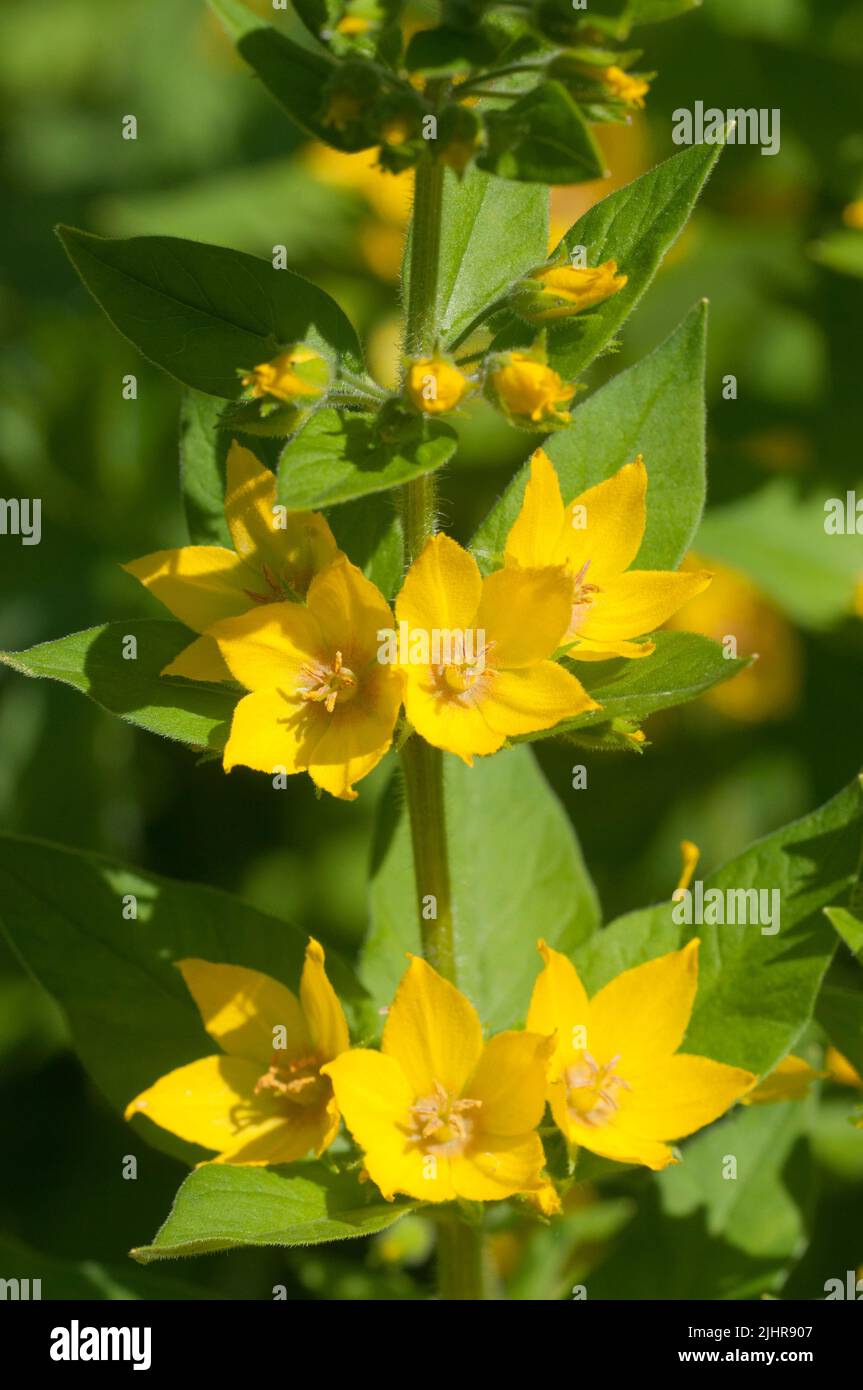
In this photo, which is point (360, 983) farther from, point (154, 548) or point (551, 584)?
point (154, 548)

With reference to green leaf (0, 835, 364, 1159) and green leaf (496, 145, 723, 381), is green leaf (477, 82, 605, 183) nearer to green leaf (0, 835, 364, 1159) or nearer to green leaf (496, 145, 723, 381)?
green leaf (496, 145, 723, 381)

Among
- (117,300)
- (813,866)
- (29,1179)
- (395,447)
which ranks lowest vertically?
(29,1179)

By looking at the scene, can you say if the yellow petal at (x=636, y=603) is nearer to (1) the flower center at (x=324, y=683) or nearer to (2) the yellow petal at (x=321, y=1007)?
(1) the flower center at (x=324, y=683)

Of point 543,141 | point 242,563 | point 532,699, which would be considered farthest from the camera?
point 242,563

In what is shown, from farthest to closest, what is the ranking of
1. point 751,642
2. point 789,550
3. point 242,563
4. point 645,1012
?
point 751,642, point 789,550, point 645,1012, point 242,563

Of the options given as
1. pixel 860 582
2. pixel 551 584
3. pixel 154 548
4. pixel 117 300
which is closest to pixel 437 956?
pixel 551 584

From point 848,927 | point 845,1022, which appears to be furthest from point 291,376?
point 845,1022

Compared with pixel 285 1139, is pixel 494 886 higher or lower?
higher

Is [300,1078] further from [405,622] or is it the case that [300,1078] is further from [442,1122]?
[405,622]
